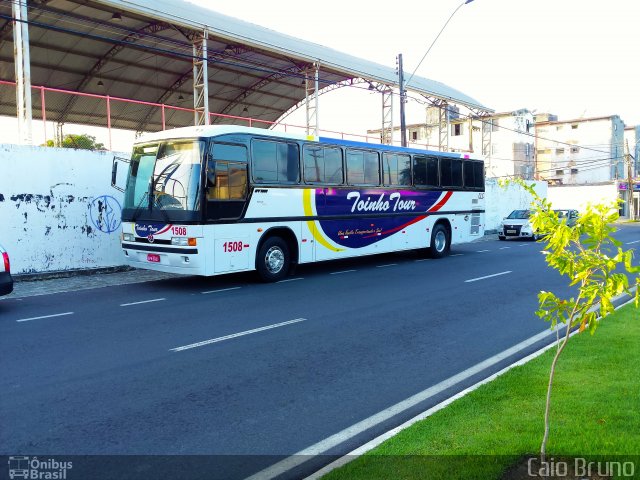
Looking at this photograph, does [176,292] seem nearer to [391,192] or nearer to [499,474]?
[391,192]

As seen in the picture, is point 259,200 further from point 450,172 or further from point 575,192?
point 575,192

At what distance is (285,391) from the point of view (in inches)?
219

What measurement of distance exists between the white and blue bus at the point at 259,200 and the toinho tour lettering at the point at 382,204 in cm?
3

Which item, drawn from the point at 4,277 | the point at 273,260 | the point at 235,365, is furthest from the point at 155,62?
the point at 235,365

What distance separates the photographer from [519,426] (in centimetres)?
429

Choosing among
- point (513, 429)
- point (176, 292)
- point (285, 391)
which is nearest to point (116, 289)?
point (176, 292)

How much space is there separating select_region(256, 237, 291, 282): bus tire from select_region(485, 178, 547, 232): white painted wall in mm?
23065

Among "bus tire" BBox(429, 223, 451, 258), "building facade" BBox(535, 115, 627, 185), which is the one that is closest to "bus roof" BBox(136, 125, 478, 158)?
"bus tire" BBox(429, 223, 451, 258)

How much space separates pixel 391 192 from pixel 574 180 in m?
56.4

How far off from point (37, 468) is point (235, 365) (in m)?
2.70

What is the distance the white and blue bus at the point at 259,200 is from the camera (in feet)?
38.4

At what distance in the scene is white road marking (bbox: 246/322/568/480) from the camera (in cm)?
397

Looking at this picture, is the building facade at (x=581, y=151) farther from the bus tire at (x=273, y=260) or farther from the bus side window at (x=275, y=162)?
the bus tire at (x=273, y=260)

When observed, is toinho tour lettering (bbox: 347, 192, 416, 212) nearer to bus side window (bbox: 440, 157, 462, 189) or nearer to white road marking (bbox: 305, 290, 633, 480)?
bus side window (bbox: 440, 157, 462, 189)
